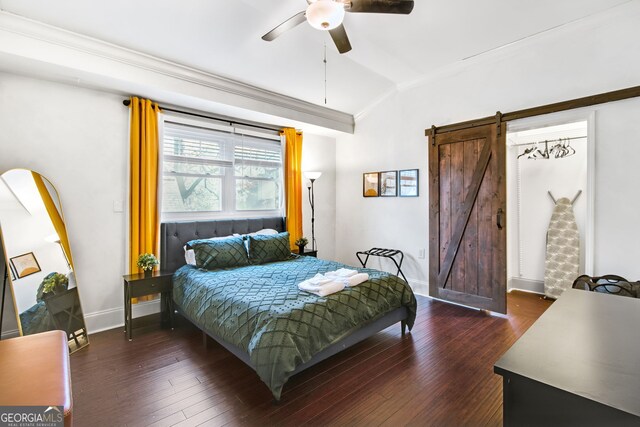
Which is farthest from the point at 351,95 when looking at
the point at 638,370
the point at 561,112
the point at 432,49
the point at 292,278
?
the point at 638,370

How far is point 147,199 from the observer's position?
3.33 meters

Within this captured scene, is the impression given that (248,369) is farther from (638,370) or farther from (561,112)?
(561,112)

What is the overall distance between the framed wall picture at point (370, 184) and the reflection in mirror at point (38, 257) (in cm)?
387

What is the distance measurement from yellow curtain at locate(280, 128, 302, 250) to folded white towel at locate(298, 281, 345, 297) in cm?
215

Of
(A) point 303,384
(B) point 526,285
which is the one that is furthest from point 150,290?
(B) point 526,285

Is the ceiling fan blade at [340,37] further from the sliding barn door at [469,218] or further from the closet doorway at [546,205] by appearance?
the closet doorway at [546,205]

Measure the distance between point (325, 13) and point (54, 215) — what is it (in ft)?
9.83

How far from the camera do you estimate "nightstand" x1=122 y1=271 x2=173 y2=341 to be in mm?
2923

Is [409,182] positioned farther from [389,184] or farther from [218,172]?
[218,172]

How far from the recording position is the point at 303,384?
2.20 meters

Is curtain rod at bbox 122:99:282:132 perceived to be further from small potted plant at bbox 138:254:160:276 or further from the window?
small potted plant at bbox 138:254:160:276

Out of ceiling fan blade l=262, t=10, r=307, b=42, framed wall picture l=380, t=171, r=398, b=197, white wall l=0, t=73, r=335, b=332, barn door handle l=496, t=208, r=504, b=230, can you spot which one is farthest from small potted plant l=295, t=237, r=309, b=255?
ceiling fan blade l=262, t=10, r=307, b=42

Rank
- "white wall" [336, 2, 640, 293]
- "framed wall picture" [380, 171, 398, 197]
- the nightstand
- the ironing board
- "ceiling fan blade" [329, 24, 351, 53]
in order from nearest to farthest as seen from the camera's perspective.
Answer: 1. "ceiling fan blade" [329, 24, 351, 53]
2. "white wall" [336, 2, 640, 293]
3. the nightstand
4. the ironing board
5. "framed wall picture" [380, 171, 398, 197]

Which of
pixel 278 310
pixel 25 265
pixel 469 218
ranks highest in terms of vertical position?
pixel 469 218
